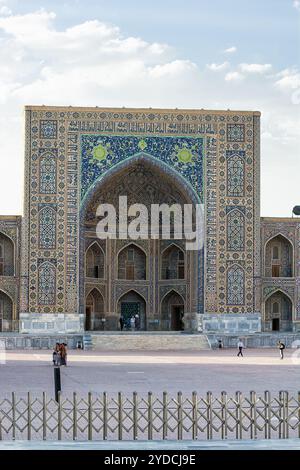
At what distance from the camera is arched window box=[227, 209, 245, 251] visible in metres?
32.6

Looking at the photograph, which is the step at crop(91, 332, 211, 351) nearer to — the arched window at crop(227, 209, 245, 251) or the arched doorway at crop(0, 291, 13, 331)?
the arched window at crop(227, 209, 245, 251)

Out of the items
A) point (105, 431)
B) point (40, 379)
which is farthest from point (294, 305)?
point (105, 431)

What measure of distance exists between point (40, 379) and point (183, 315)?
1749 centimetres

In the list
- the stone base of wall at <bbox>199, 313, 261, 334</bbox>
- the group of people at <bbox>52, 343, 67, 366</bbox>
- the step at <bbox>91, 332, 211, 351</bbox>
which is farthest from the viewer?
the stone base of wall at <bbox>199, 313, 261, 334</bbox>

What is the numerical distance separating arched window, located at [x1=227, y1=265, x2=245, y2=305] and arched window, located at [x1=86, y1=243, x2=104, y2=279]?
5125 millimetres

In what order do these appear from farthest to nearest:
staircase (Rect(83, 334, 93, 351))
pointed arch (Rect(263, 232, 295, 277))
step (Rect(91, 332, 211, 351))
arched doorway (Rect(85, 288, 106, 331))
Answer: arched doorway (Rect(85, 288, 106, 331)) → pointed arch (Rect(263, 232, 295, 277)) → step (Rect(91, 332, 211, 351)) → staircase (Rect(83, 334, 93, 351))

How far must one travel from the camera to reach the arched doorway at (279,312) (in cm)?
3484

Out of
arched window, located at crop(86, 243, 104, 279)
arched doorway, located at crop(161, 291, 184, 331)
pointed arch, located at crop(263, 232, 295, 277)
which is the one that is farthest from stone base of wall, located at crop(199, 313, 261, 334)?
arched window, located at crop(86, 243, 104, 279)

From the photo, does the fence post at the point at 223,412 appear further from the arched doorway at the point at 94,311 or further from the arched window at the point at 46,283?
the arched doorway at the point at 94,311

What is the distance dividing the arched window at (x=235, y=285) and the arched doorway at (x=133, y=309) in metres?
4.30

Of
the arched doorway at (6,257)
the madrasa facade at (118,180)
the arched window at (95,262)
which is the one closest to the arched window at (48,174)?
the madrasa facade at (118,180)

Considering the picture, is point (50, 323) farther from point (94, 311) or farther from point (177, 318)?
point (177, 318)

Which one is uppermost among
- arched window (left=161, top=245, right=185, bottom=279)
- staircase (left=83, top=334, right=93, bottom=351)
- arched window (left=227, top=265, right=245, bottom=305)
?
arched window (left=161, top=245, right=185, bottom=279)

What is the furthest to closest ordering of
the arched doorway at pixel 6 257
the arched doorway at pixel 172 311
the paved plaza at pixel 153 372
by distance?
the arched doorway at pixel 172 311, the arched doorway at pixel 6 257, the paved plaza at pixel 153 372
